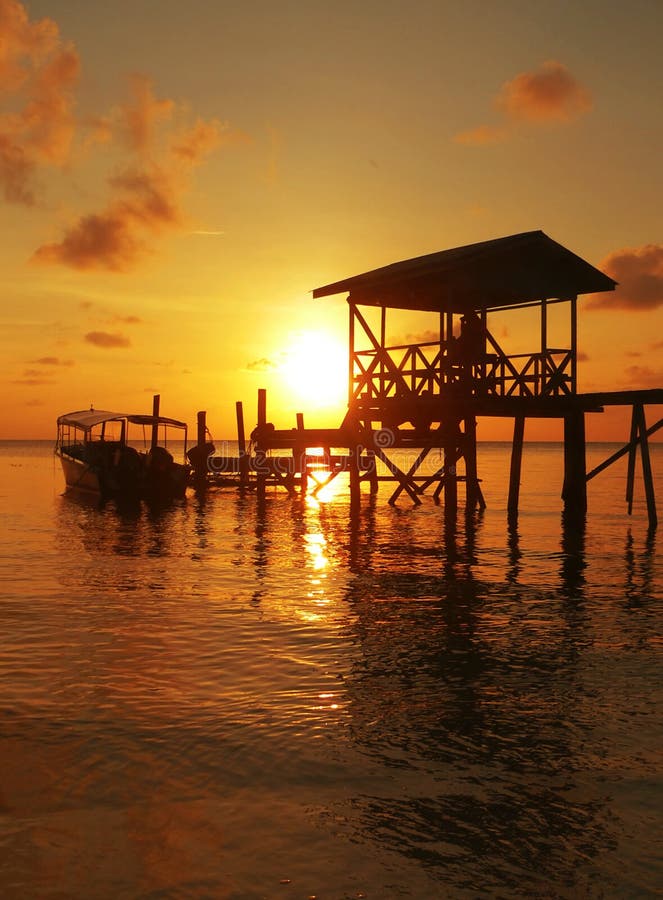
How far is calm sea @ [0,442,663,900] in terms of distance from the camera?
4988 mm

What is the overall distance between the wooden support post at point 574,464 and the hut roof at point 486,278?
372cm

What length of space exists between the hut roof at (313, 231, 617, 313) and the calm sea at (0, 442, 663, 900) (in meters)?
9.27

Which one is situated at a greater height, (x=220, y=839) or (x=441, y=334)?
(x=441, y=334)

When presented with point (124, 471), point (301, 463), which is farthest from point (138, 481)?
point (301, 463)

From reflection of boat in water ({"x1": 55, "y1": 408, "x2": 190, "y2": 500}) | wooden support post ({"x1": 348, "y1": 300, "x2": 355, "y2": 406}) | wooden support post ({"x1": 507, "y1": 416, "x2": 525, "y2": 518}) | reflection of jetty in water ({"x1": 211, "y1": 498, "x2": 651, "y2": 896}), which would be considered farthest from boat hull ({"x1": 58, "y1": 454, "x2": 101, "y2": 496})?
reflection of jetty in water ({"x1": 211, "y1": 498, "x2": 651, "y2": 896})

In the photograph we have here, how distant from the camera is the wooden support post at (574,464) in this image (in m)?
25.4

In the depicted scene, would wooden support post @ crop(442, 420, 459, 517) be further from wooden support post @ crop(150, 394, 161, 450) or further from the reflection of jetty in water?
wooden support post @ crop(150, 394, 161, 450)

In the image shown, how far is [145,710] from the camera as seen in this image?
771 cm

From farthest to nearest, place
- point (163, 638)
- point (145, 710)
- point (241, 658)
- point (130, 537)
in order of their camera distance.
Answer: point (130, 537)
point (163, 638)
point (241, 658)
point (145, 710)

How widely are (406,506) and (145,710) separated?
24.7 meters

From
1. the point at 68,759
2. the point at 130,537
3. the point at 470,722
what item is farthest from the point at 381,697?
the point at 130,537

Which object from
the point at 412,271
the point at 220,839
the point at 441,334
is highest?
the point at 412,271

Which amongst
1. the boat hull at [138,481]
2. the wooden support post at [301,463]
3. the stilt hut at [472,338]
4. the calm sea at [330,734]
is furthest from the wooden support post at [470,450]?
the boat hull at [138,481]

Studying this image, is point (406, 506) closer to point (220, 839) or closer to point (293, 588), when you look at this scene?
point (293, 588)
